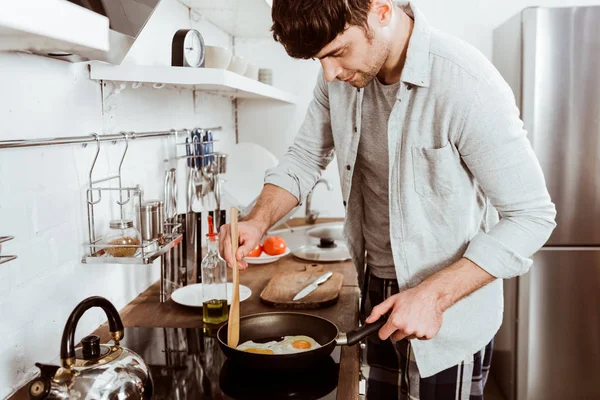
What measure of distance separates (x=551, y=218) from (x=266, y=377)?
672 mm

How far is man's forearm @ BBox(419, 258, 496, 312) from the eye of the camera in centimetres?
125

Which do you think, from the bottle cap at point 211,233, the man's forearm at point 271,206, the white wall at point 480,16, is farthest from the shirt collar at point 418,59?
the white wall at point 480,16

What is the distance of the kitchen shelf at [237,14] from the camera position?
2072 mm

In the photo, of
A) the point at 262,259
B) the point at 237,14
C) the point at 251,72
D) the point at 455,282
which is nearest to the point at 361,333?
the point at 455,282

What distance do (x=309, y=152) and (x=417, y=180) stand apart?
40 cm

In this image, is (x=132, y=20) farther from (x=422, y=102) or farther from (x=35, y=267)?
(x=422, y=102)

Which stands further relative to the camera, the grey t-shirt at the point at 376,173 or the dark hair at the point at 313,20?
the grey t-shirt at the point at 376,173

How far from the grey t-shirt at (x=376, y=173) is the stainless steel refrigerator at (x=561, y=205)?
4.58 feet

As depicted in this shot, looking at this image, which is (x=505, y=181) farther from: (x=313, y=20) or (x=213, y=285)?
(x=213, y=285)

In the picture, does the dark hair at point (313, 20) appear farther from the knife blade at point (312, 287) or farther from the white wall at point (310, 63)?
the white wall at point (310, 63)

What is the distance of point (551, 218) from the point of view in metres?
1.28

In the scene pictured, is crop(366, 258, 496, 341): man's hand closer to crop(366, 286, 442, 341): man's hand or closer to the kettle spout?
crop(366, 286, 442, 341): man's hand

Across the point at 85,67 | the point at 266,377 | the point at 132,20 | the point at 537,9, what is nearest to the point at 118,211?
the point at 85,67

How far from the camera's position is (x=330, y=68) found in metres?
1.25
